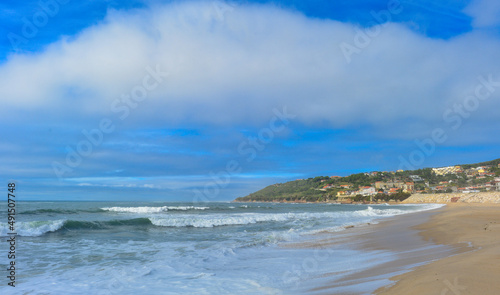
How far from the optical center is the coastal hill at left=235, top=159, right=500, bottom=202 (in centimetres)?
10231

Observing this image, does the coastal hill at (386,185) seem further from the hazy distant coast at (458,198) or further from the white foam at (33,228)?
the white foam at (33,228)

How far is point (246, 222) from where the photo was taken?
77.3 feet

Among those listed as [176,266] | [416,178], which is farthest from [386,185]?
[176,266]

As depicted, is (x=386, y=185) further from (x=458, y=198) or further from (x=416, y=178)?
(x=458, y=198)

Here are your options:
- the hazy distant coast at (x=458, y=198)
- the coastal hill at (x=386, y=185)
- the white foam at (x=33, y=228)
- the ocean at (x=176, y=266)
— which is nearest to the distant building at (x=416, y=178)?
the coastal hill at (x=386, y=185)

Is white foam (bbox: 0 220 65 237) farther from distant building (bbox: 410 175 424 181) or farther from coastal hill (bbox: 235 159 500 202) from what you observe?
distant building (bbox: 410 175 424 181)

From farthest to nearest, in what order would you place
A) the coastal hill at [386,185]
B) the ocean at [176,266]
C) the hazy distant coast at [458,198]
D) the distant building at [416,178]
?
the distant building at [416,178] → the coastal hill at [386,185] → the hazy distant coast at [458,198] → the ocean at [176,266]

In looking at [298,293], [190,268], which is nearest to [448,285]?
[298,293]

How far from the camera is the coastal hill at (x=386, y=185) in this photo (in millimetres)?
102312

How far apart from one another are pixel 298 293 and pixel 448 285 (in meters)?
2.26

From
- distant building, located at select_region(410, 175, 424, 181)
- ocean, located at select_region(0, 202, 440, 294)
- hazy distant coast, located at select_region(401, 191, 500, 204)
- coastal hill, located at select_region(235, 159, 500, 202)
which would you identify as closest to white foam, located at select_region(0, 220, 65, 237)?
ocean, located at select_region(0, 202, 440, 294)

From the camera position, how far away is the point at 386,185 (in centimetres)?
13362

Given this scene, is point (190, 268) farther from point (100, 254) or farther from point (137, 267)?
point (100, 254)

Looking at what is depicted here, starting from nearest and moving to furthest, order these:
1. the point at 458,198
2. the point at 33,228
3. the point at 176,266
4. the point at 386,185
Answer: the point at 176,266 → the point at 33,228 → the point at 458,198 → the point at 386,185
